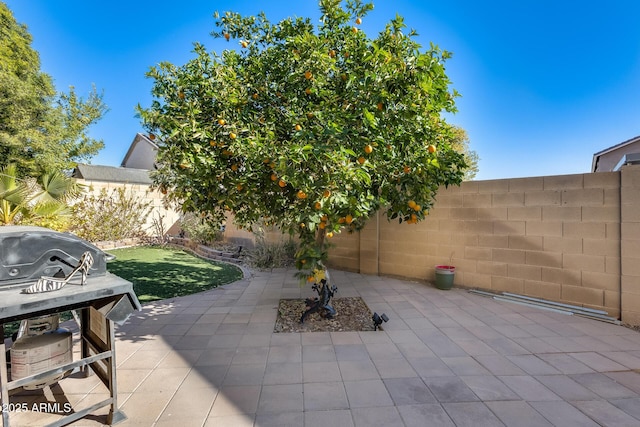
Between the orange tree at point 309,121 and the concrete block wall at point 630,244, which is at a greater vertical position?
the orange tree at point 309,121

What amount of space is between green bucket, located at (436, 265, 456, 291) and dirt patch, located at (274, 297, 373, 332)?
1956mm

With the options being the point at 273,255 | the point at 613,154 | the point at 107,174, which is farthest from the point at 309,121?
the point at 107,174

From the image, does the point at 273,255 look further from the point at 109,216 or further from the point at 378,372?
the point at 109,216

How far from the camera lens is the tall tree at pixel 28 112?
1235 centimetres

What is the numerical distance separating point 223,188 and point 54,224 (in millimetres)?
8775

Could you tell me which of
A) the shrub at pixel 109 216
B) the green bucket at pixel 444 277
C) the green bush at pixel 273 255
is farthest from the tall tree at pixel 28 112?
the green bucket at pixel 444 277

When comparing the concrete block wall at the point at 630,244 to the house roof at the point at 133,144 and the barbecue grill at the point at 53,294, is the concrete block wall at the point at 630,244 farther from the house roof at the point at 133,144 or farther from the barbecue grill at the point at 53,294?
the house roof at the point at 133,144

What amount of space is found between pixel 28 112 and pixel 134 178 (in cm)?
668

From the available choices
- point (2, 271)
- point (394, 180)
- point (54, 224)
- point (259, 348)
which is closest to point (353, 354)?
point (259, 348)

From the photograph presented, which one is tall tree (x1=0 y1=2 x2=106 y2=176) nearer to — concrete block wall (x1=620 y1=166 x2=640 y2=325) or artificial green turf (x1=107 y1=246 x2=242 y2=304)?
artificial green turf (x1=107 y1=246 x2=242 y2=304)

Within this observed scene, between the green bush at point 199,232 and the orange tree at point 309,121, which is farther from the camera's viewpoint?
the green bush at point 199,232

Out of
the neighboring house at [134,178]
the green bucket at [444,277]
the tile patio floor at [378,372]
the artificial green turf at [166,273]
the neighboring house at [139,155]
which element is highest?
the neighboring house at [139,155]

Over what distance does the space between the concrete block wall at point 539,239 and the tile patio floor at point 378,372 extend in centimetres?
69

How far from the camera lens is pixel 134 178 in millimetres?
19172
